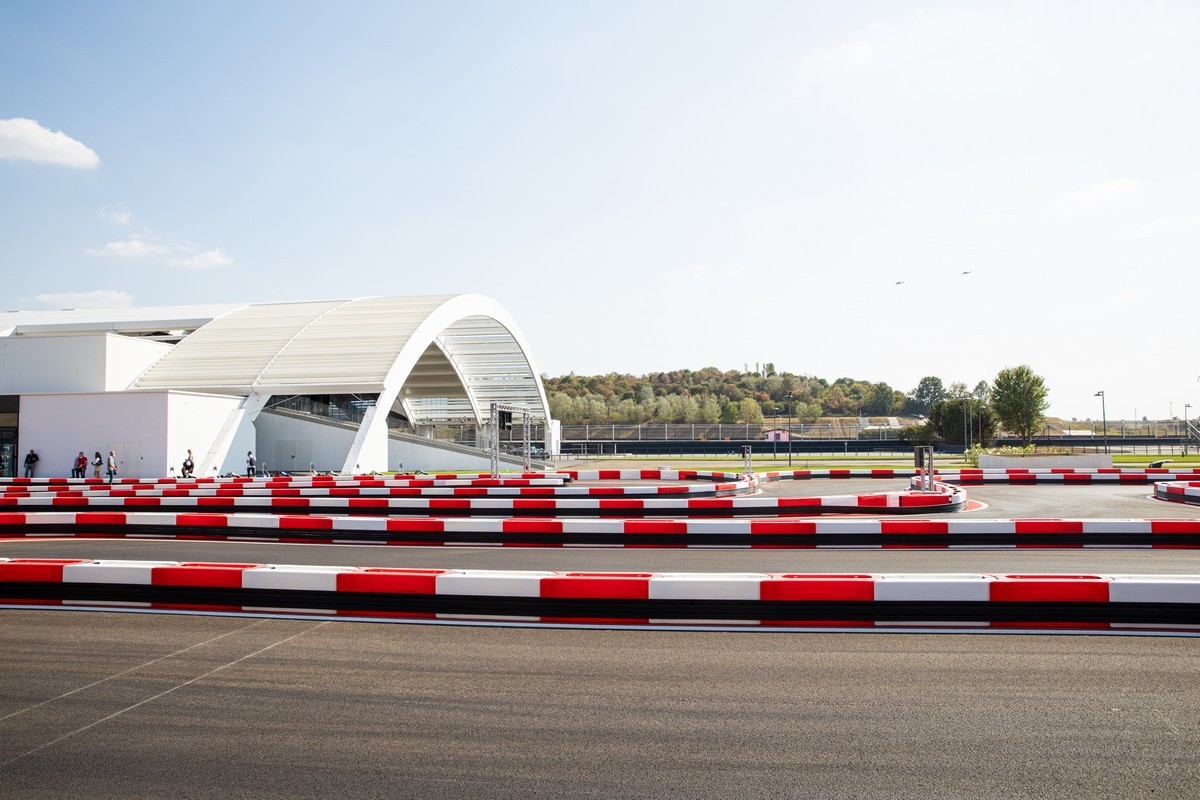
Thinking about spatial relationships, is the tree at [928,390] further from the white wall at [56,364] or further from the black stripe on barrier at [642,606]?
Answer: the black stripe on barrier at [642,606]

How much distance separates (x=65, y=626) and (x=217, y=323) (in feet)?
143

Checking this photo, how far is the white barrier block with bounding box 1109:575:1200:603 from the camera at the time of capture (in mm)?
5984

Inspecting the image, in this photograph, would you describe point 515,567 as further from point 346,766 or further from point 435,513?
point 435,513

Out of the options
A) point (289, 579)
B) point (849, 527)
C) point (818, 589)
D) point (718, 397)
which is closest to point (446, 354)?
point (849, 527)

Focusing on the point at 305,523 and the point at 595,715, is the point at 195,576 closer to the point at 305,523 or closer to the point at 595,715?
the point at 595,715

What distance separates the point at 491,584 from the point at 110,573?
3.41 m

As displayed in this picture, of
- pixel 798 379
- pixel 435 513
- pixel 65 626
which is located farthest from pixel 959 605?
pixel 798 379

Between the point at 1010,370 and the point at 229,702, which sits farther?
the point at 1010,370

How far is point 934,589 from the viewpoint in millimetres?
6211

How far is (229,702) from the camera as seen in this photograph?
459cm

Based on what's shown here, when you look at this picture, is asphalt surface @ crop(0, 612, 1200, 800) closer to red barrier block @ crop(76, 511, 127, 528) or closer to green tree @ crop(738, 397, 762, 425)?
red barrier block @ crop(76, 511, 127, 528)

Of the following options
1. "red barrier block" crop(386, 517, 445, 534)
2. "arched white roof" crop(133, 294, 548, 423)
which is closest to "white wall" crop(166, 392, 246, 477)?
"arched white roof" crop(133, 294, 548, 423)

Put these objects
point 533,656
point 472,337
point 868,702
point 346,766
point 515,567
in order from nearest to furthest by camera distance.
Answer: point 346,766, point 868,702, point 533,656, point 515,567, point 472,337

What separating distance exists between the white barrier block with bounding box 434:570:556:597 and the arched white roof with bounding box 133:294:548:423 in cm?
3282
